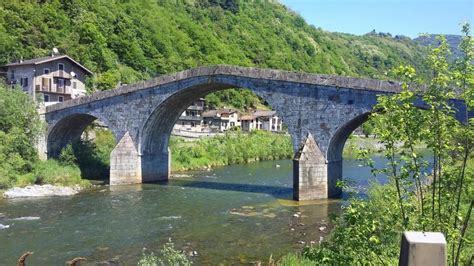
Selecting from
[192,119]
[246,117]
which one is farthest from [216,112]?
[192,119]

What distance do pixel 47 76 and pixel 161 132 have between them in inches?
517

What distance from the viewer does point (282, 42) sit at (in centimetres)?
11631

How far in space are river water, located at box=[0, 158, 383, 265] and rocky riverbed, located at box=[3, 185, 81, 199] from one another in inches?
38.7

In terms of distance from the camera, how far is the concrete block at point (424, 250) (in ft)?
9.36

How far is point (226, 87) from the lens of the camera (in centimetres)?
3045

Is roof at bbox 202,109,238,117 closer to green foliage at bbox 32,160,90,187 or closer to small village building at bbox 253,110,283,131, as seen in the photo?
small village building at bbox 253,110,283,131

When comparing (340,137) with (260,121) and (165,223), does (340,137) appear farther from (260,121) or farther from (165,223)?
(260,121)

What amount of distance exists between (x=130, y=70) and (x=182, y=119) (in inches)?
482

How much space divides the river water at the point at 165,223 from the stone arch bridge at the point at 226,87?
1854 millimetres

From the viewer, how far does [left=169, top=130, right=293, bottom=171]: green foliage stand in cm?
4050

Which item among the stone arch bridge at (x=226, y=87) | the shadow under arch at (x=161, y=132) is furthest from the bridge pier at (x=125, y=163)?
the shadow under arch at (x=161, y=132)

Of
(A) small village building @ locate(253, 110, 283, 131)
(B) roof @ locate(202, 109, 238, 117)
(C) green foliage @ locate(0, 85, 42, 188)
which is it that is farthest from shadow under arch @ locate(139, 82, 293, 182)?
(A) small village building @ locate(253, 110, 283, 131)

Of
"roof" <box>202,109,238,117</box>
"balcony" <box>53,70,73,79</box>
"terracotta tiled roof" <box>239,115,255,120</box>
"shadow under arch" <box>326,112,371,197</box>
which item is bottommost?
"shadow under arch" <box>326,112,371,197</box>

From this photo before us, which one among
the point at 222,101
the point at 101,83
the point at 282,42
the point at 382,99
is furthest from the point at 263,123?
the point at 382,99
